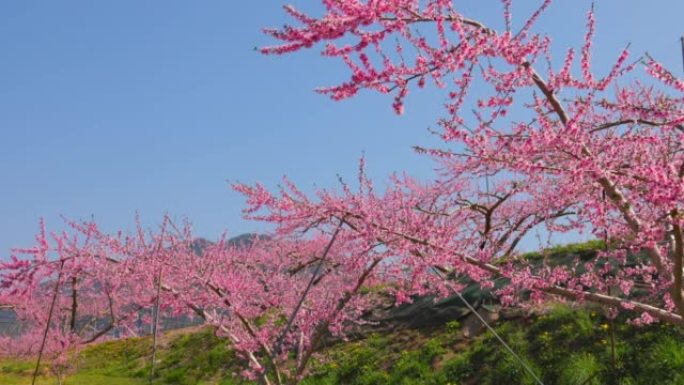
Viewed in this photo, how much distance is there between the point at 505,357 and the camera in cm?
1005

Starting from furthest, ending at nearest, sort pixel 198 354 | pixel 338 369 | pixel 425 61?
pixel 198 354 → pixel 338 369 → pixel 425 61

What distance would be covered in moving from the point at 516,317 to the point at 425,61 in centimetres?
960

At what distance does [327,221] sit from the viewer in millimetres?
5641

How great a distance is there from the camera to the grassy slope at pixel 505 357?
331 inches

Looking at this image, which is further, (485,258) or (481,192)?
(481,192)

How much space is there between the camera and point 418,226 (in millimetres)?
5699

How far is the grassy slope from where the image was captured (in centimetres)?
841

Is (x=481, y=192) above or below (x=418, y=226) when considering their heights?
above

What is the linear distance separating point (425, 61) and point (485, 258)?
283 cm

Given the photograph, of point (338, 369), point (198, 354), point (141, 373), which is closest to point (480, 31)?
point (338, 369)

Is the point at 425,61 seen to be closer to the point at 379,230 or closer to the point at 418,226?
the point at 379,230

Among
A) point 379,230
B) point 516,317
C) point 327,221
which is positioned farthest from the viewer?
point 516,317

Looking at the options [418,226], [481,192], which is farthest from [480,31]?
[481,192]

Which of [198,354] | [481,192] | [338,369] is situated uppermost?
[481,192]
